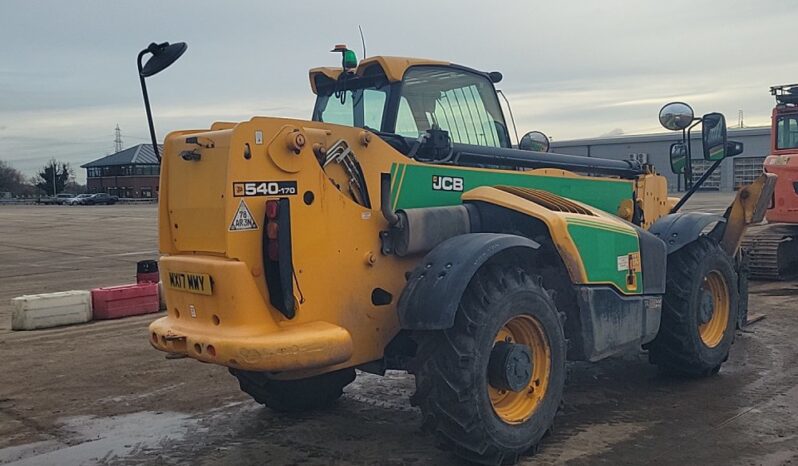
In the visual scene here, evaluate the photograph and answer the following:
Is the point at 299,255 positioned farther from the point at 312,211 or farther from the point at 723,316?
the point at 723,316

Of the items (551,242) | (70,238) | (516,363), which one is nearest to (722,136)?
(551,242)

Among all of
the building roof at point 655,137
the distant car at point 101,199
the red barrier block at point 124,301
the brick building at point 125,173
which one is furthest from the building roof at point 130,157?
the red barrier block at point 124,301

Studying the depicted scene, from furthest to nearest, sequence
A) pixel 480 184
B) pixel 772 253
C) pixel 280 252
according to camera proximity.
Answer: pixel 772 253
pixel 480 184
pixel 280 252

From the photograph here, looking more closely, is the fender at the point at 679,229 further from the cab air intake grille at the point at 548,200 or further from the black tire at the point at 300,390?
the black tire at the point at 300,390

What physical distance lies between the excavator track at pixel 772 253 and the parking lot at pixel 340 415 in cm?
398

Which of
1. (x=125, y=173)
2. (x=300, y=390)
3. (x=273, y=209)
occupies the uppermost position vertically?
(x=125, y=173)

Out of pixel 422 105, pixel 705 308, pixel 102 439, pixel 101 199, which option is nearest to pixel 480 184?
pixel 422 105

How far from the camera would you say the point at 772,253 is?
12828mm

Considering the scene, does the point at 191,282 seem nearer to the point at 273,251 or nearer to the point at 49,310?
the point at 273,251

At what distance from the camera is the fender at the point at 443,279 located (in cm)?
461

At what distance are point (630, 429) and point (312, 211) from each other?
2686 mm

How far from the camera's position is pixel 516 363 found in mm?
4941

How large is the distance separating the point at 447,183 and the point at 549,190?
1.22 m

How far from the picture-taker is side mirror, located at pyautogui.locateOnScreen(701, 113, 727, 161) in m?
6.88
